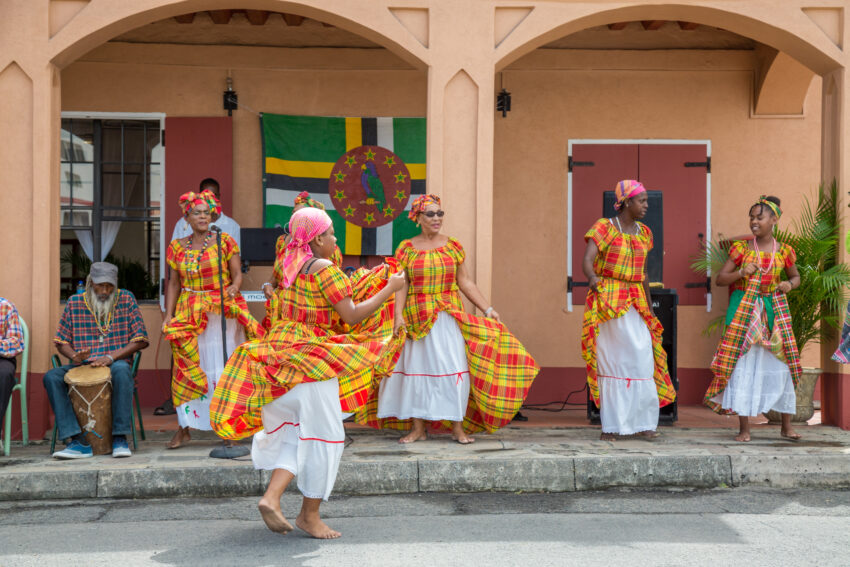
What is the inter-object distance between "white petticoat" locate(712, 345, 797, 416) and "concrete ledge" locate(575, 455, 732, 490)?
946 mm

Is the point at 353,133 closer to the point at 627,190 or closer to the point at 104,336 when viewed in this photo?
the point at 627,190

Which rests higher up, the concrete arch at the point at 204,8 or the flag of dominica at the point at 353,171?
the concrete arch at the point at 204,8

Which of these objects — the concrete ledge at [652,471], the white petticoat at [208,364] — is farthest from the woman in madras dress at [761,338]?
the white petticoat at [208,364]

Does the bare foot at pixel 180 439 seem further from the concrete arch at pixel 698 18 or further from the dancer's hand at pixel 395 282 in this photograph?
the concrete arch at pixel 698 18

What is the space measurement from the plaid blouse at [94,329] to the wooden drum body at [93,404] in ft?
1.01

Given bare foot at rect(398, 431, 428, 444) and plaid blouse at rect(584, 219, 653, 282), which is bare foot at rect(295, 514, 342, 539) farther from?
plaid blouse at rect(584, 219, 653, 282)

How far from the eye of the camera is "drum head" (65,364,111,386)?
6.85 m

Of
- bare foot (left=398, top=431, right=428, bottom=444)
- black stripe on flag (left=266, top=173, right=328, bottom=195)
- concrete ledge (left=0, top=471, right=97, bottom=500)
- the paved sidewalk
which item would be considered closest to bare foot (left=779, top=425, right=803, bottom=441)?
the paved sidewalk

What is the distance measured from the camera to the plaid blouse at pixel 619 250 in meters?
7.34

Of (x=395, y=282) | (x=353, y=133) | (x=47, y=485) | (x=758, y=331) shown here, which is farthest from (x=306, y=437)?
(x=353, y=133)

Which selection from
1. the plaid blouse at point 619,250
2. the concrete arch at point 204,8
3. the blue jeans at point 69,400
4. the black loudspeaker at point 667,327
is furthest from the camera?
the black loudspeaker at point 667,327

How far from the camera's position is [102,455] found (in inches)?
273

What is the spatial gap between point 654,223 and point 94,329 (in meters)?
5.56

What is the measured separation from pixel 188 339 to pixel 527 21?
12.0 feet
